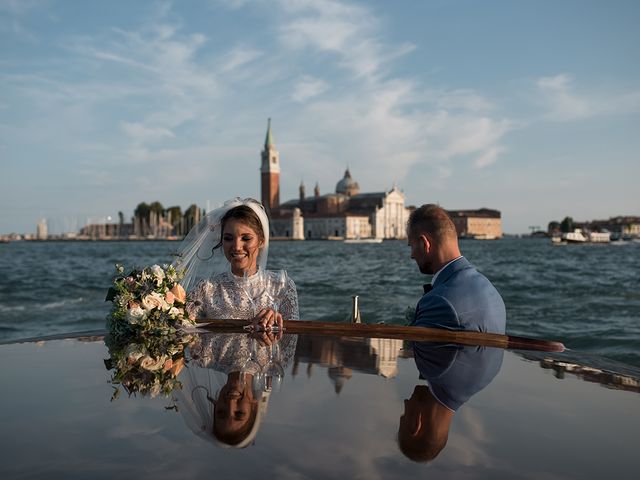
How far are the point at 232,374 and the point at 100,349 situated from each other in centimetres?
56

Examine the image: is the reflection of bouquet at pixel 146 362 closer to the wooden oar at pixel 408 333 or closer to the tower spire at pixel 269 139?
the wooden oar at pixel 408 333

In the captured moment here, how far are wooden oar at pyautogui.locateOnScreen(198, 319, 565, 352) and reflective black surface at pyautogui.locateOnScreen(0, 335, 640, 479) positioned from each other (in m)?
0.16

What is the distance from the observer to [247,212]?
2.19m

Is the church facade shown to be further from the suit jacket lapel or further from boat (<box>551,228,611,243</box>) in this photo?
the suit jacket lapel

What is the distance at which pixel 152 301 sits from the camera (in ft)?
5.80

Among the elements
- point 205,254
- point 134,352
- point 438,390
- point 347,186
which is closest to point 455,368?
point 438,390

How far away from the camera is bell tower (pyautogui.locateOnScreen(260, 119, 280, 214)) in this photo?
6819 centimetres

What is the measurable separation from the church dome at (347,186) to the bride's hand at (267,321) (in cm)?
6811

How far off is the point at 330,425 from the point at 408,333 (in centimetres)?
80

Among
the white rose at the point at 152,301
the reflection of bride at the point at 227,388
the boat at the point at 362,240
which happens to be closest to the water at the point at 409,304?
the white rose at the point at 152,301

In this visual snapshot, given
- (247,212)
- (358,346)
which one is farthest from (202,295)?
(358,346)

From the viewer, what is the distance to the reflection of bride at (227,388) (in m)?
0.98

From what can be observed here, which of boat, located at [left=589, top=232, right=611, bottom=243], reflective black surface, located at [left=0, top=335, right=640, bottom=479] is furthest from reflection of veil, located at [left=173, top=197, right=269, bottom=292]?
boat, located at [left=589, top=232, right=611, bottom=243]

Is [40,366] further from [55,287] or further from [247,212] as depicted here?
[55,287]
